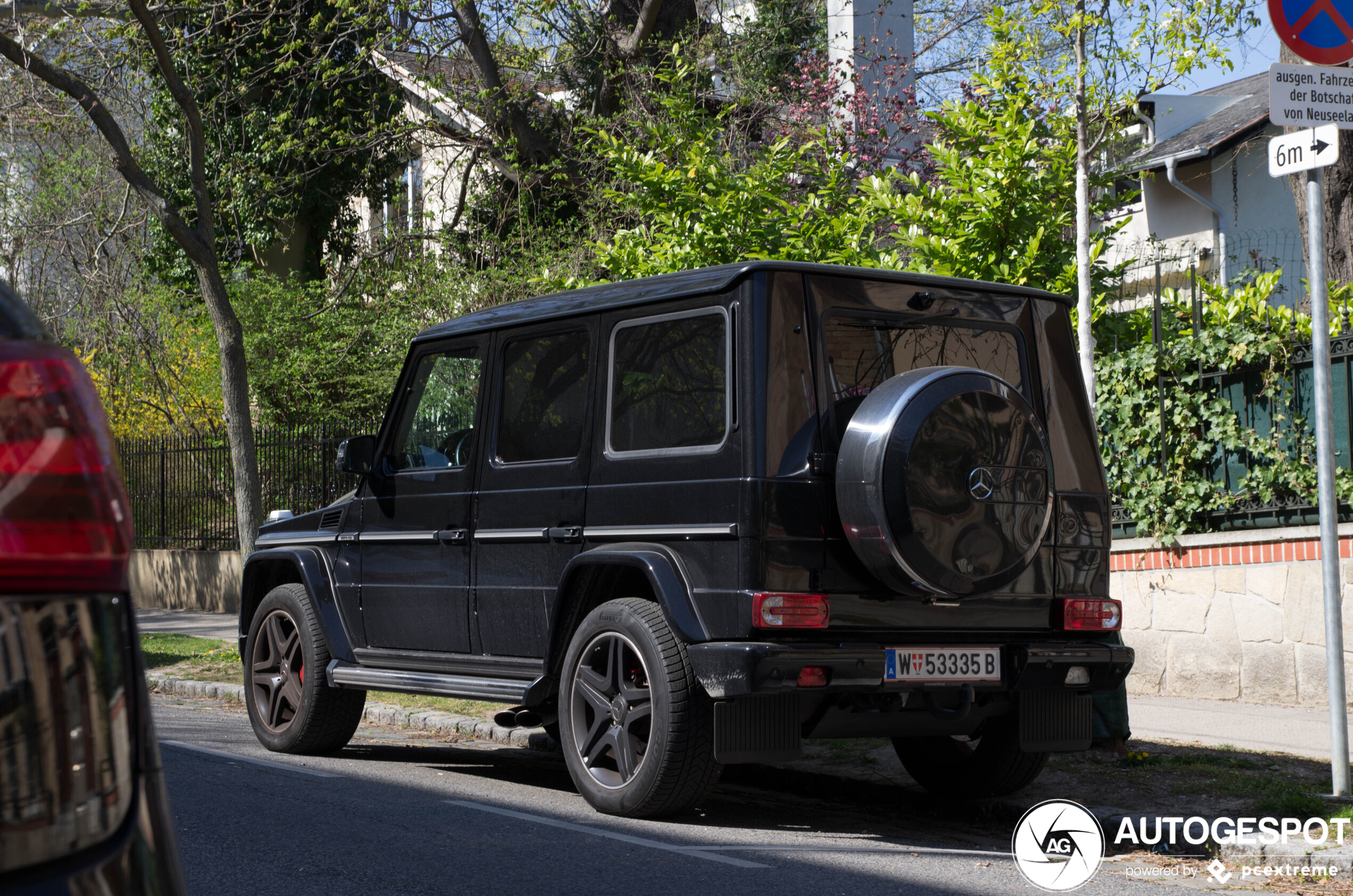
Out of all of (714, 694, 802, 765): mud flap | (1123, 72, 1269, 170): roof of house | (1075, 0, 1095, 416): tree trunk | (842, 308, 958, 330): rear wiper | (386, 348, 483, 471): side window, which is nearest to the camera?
(714, 694, 802, 765): mud flap

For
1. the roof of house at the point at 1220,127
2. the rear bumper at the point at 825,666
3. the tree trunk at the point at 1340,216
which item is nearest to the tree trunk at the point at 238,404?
the rear bumper at the point at 825,666

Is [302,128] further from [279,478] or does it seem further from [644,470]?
[644,470]

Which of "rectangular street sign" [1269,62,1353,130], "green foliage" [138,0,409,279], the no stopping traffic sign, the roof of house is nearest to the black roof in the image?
"rectangular street sign" [1269,62,1353,130]

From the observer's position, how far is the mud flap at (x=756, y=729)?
5695 millimetres

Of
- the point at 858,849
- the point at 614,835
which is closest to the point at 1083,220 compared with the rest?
the point at 858,849

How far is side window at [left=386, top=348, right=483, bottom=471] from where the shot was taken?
7.52 m

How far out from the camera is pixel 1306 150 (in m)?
6.43

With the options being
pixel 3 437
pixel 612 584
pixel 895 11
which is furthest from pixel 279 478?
pixel 3 437

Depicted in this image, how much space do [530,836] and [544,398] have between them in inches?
85.6

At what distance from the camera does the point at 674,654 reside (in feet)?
19.3

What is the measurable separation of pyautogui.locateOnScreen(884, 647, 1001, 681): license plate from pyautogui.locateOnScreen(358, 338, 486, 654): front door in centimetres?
233

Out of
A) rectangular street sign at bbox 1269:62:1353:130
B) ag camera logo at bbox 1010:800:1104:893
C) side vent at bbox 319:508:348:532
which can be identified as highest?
rectangular street sign at bbox 1269:62:1353:130

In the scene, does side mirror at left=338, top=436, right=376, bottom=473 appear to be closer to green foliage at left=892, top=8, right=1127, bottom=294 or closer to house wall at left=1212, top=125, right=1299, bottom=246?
green foliage at left=892, top=8, right=1127, bottom=294

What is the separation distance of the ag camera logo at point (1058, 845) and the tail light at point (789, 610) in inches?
48.6
